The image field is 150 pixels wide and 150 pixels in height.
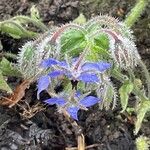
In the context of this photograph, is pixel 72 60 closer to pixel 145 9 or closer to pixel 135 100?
pixel 135 100

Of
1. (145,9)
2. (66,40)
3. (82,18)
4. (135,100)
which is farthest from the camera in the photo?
(145,9)

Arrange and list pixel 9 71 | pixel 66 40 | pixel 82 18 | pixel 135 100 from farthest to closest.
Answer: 1. pixel 82 18
2. pixel 135 100
3. pixel 9 71
4. pixel 66 40

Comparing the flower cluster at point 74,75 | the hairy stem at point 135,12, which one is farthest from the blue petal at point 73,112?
the hairy stem at point 135,12

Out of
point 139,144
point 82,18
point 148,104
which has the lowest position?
point 139,144

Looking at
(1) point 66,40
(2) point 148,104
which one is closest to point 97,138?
(2) point 148,104

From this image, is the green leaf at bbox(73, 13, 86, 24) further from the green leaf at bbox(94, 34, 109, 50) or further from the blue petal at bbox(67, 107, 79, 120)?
the blue petal at bbox(67, 107, 79, 120)

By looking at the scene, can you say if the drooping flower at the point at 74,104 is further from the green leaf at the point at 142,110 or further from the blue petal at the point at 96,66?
the green leaf at the point at 142,110

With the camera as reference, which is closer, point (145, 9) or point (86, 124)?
point (86, 124)

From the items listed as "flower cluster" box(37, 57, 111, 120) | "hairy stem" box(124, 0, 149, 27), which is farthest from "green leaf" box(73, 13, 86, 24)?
"flower cluster" box(37, 57, 111, 120)
